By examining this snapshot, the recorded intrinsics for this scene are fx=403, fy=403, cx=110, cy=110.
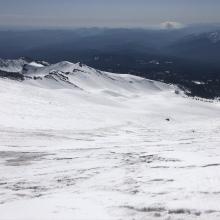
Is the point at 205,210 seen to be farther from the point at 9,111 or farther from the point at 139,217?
the point at 9,111

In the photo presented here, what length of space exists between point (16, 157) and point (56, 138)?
38.0 ft

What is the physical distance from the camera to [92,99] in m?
119

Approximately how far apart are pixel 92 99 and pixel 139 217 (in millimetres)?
101709

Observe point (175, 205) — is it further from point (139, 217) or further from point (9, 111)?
point (9, 111)

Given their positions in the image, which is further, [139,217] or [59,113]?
[59,113]

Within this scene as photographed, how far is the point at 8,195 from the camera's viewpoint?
73.4 ft

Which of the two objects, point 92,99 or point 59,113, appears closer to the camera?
point 59,113

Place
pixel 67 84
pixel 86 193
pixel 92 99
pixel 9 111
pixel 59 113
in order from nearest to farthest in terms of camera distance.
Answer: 1. pixel 86 193
2. pixel 9 111
3. pixel 59 113
4. pixel 92 99
5. pixel 67 84

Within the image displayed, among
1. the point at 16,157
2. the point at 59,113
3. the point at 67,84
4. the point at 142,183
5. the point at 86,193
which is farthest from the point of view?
the point at 67,84

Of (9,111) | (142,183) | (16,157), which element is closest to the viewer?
(142,183)

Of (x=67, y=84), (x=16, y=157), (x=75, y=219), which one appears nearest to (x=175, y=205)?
(x=75, y=219)

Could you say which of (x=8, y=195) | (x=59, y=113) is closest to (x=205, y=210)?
(x=8, y=195)

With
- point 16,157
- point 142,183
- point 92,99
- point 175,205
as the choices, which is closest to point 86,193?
point 142,183

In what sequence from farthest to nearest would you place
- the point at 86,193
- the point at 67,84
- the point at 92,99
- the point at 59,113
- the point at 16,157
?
1. the point at 67,84
2. the point at 92,99
3. the point at 59,113
4. the point at 16,157
5. the point at 86,193
